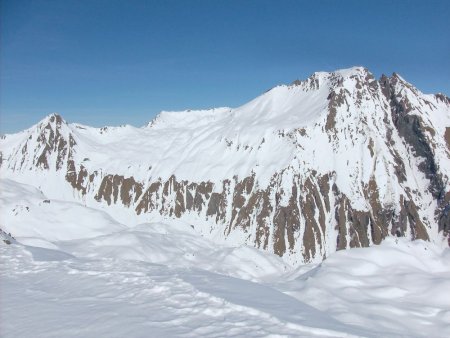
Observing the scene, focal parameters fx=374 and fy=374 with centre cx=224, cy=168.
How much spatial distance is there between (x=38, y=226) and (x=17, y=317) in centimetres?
10938

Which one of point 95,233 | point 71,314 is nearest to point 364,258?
point 71,314

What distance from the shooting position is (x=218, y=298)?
14594 mm

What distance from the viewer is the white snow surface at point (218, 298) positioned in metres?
12.4

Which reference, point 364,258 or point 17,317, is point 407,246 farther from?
point 17,317

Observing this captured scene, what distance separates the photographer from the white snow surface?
12.4m

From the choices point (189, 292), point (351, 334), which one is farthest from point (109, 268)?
point (351, 334)

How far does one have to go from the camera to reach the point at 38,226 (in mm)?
110500

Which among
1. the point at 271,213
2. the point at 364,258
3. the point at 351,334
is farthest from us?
the point at 271,213

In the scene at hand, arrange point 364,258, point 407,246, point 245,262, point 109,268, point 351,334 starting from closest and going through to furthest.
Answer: point 351,334 < point 109,268 < point 364,258 < point 407,246 < point 245,262

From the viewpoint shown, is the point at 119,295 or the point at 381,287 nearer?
the point at 119,295

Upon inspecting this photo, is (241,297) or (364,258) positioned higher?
(364,258)

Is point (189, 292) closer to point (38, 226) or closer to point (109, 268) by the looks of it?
point (109, 268)

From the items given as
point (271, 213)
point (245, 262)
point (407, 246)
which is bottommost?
point (245, 262)

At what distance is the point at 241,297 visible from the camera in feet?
50.9
